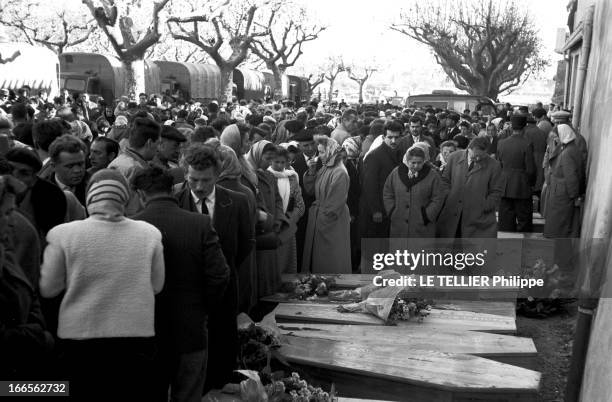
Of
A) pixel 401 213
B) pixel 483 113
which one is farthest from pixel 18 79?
pixel 401 213

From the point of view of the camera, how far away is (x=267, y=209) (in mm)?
7582

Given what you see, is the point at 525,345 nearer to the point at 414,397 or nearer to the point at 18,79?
the point at 414,397

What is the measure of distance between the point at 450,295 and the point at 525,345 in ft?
5.81

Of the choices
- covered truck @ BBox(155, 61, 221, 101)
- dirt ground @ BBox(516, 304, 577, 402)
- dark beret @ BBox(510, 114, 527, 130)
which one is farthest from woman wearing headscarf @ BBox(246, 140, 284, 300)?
covered truck @ BBox(155, 61, 221, 101)

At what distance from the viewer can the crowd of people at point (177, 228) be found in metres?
3.97

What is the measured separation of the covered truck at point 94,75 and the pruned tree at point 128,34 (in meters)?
0.55

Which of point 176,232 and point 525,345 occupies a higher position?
point 176,232

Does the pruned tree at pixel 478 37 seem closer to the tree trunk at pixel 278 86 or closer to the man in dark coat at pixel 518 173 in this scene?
the tree trunk at pixel 278 86

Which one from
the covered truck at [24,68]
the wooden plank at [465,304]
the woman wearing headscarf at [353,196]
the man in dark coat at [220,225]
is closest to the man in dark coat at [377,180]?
the woman wearing headscarf at [353,196]

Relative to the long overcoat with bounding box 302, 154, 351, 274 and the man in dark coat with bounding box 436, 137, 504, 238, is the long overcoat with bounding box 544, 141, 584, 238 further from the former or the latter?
the long overcoat with bounding box 302, 154, 351, 274

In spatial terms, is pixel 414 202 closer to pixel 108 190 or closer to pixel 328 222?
pixel 328 222

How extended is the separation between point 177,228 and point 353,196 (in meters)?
5.78

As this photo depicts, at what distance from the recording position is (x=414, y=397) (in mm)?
5867

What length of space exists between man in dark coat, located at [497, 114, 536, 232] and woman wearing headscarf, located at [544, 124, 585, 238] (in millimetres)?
2009
